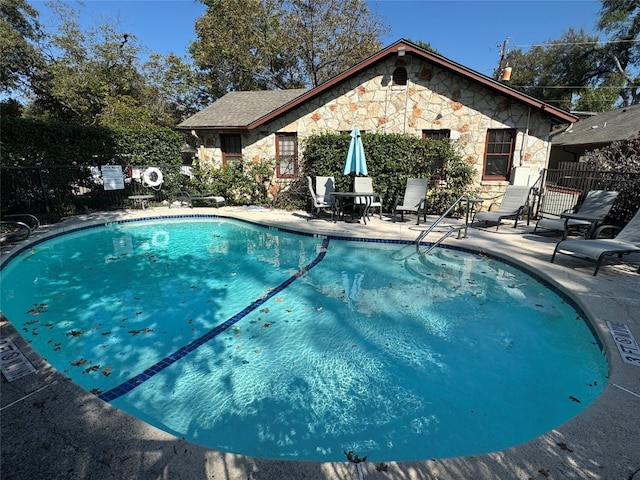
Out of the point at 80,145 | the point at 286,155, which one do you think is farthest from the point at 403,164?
the point at 80,145

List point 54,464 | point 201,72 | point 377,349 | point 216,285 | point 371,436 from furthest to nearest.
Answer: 1. point 201,72
2. point 216,285
3. point 377,349
4. point 371,436
5. point 54,464

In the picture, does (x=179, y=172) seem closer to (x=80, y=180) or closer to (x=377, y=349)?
(x=80, y=180)

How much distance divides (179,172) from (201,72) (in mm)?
18139

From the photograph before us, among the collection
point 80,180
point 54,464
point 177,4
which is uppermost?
point 177,4

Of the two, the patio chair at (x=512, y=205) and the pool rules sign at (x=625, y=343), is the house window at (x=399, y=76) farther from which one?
the pool rules sign at (x=625, y=343)

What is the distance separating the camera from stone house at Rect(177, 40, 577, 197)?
1048 cm

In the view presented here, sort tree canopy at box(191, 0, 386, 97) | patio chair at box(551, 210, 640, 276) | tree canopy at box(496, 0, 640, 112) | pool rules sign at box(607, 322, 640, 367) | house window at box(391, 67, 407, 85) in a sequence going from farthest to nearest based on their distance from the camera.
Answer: tree canopy at box(496, 0, 640, 112)
tree canopy at box(191, 0, 386, 97)
house window at box(391, 67, 407, 85)
patio chair at box(551, 210, 640, 276)
pool rules sign at box(607, 322, 640, 367)

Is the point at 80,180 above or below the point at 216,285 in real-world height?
above

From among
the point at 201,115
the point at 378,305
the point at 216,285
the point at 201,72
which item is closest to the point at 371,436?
the point at 378,305

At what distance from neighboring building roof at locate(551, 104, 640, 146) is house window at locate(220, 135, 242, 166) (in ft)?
44.8

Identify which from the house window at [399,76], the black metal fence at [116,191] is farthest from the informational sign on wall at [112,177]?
the house window at [399,76]

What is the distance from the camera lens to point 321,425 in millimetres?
2961

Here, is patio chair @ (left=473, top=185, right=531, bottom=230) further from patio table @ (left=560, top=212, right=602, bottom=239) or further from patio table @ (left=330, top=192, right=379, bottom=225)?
patio table @ (left=330, top=192, right=379, bottom=225)

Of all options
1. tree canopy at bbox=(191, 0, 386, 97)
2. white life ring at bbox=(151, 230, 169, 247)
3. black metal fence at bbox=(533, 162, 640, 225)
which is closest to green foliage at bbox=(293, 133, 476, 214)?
black metal fence at bbox=(533, 162, 640, 225)
